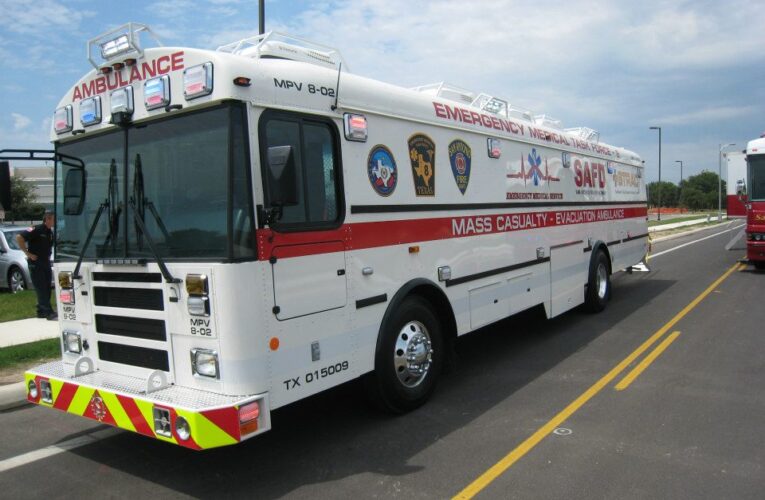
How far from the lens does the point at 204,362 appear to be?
3.80 m

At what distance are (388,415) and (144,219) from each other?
2.61 metres

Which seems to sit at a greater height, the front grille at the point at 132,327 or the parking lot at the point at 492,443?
the front grille at the point at 132,327

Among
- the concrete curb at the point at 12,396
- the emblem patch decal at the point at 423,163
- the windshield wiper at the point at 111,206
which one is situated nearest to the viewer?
the windshield wiper at the point at 111,206

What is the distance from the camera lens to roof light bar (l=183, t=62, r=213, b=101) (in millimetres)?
3725

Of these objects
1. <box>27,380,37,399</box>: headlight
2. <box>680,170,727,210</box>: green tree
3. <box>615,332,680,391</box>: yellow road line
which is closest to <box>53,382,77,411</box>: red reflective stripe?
<box>27,380,37,399</box>: headlight

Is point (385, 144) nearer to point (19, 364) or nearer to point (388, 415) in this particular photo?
point (388, 415)

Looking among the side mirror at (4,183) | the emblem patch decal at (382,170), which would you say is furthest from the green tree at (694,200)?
the side mirror at (4,183)

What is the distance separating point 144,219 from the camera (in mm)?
4156

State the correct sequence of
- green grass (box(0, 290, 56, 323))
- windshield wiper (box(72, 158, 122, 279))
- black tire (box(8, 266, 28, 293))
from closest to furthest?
windshield wiper (box(72, 158, 122, 279)) < green grass (box(0, 290, 56, 323)) < black tire (box(8, 266, 28, 293))

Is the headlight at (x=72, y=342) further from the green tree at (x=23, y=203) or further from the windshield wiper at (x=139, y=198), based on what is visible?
the green tree at (x=23, y=203)

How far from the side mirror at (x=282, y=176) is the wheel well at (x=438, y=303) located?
1.56 m

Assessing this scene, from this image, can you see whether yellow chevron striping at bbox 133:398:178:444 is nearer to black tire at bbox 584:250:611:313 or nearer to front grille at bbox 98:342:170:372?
front grille at bbox 98:342:170:372

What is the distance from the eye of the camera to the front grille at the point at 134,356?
13.4 feet

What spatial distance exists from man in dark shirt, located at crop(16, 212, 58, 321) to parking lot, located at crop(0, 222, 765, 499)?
454 cm
